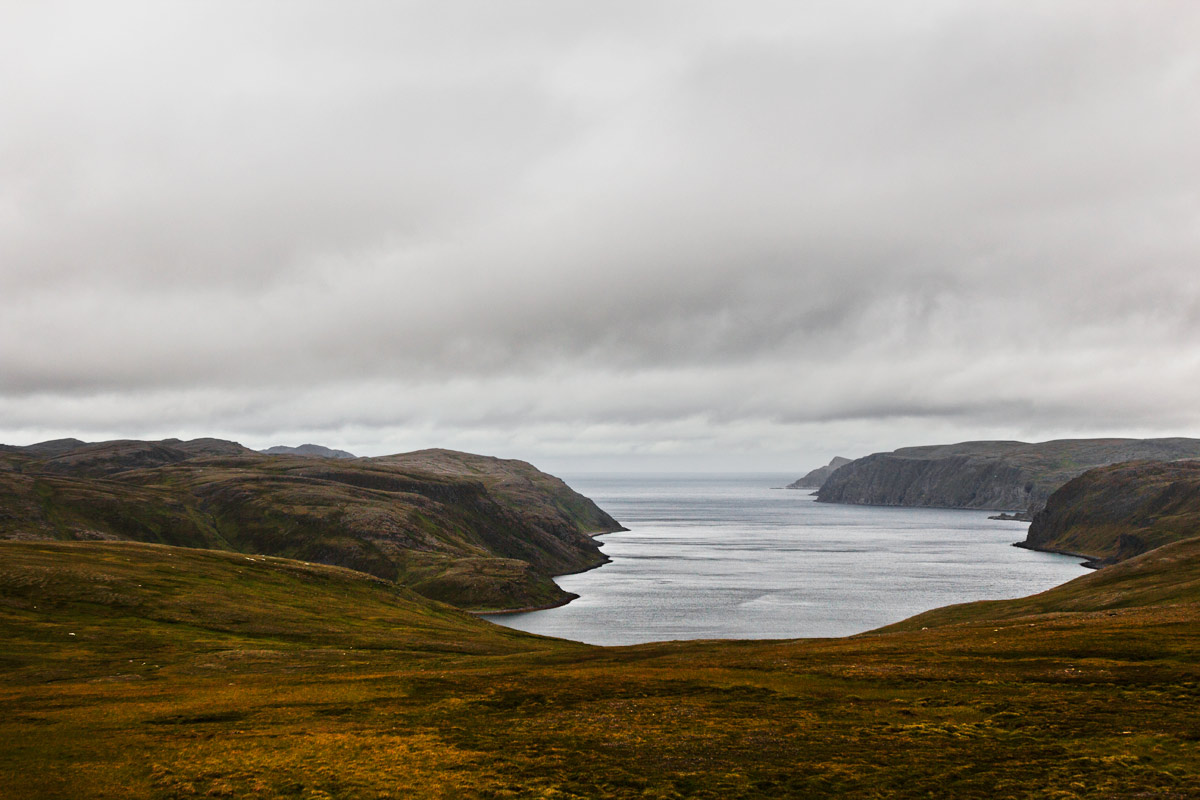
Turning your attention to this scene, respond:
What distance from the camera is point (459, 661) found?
299 ft

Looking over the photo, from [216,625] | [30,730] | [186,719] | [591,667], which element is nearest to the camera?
[30,730]

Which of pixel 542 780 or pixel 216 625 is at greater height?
pixel 542 780

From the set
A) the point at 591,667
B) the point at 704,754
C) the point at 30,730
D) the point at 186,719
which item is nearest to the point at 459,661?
the point at 591,667

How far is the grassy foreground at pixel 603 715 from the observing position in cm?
3869

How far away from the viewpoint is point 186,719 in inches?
2095

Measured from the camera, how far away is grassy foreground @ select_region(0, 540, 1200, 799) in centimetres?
3869

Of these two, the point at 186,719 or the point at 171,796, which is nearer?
the point at 171,796

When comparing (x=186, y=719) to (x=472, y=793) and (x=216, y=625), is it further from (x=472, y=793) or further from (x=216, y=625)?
(x=216, y=625)

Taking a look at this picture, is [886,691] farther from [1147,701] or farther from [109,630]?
[109,630]

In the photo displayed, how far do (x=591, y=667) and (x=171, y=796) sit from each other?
151 ft

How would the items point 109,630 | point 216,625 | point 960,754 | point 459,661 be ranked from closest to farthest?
point 960,754 → point 459,661 → point 109,630 → point 216,625

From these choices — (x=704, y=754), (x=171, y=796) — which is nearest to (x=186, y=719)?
(x=171, y=796)

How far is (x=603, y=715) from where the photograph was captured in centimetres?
5325

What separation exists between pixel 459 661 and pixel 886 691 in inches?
2003
